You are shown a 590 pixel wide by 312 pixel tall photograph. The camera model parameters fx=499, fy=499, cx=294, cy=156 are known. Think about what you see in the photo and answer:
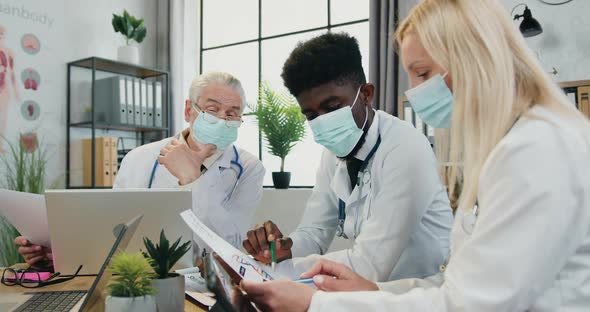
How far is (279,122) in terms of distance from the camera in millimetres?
3262

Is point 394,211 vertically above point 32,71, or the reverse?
point 32,71


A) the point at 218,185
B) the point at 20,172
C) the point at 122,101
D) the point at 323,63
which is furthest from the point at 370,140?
the point at 122,101

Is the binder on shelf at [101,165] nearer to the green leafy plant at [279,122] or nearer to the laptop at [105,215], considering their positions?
the green leafy plant at [279,122]

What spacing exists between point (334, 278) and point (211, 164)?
42.1 inches

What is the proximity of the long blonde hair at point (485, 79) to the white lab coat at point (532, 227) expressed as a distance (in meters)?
0.04

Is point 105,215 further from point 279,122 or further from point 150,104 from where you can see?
point 150,104

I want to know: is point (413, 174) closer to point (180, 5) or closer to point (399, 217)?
point (399, 217)

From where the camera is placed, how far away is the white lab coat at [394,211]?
50.7 inches

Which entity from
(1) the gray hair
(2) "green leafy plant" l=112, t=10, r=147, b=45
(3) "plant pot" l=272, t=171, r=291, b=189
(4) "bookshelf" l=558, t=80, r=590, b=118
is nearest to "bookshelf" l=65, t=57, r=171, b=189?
(2) "green leafy plant" l=112, t=10, r=147, b=45

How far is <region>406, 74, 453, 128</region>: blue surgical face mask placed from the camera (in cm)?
101

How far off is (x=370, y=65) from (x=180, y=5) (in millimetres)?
2016

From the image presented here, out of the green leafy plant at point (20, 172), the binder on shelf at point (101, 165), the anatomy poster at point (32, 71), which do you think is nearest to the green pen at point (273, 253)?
the green leafy plant at point (20, 172)

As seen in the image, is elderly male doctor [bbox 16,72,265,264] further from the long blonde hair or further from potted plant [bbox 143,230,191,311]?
the long blonde hair

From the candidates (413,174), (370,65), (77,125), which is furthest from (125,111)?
(413,174)
